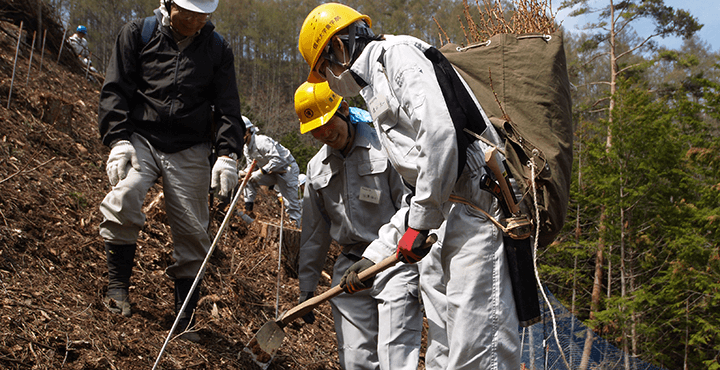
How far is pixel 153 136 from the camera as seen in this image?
3459 millimetres

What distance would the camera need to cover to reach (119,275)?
3.38 m

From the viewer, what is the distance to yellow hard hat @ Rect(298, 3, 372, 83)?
259 cm

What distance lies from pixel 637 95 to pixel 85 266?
1698cm

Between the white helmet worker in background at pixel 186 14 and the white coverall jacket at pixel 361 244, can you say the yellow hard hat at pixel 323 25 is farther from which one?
the white coverall jacket at pixel 361 244

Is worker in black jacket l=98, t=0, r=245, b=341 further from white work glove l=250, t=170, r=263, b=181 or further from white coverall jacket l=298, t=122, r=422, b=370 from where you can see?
white work glove l=250, t=170, r=263, b=181

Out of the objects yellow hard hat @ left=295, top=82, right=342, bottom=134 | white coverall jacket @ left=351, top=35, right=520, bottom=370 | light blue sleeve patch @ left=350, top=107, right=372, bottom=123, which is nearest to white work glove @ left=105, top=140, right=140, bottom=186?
yellow hard hat @ left=295, top=82, right=342, bottom=134

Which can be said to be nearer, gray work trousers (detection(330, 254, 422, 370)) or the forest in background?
gray work trousers (detection(330, 254, 422, 370))

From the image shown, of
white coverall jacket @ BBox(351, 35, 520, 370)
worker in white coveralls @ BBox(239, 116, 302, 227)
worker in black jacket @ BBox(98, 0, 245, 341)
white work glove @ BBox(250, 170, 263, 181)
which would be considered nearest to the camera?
white coverall jacket @ BBox(351, 35, 520, 370)

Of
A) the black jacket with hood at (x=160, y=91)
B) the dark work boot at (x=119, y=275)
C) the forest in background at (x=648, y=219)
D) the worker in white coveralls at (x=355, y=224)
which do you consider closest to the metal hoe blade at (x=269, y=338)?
the worker in white coveralls at (x=355, y=224)

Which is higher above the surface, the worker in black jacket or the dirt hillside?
the worker in black jacket

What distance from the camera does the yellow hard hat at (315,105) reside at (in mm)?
3814

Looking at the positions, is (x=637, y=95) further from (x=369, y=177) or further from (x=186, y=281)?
(x=186, y=281)

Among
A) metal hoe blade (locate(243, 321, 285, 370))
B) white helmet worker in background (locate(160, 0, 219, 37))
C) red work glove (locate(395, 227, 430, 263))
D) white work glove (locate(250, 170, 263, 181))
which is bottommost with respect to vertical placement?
metal hoe blade (locate(243, 321, 285, 370))

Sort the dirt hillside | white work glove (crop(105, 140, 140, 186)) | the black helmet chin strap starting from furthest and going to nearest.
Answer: white work glove (crop(105, 140, 140, 186)) → the dirt hillside → the black helmet chin strap
